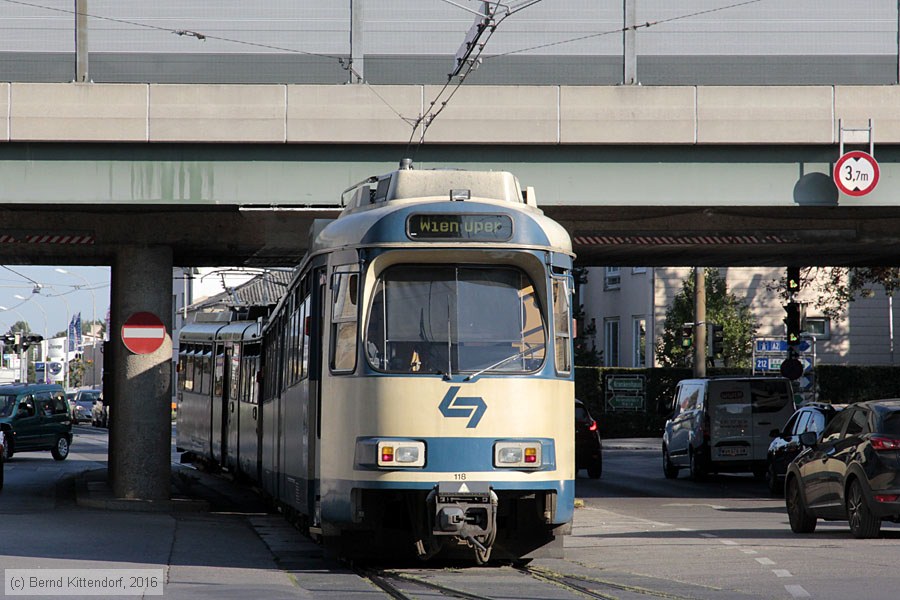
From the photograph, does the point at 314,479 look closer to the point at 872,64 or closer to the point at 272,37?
the point at 272,37

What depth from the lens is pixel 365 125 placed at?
19234 mm

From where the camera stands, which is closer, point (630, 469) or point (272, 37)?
point (272, 37)

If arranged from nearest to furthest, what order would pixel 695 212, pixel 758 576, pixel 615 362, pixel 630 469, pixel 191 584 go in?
1. pixel 191 584
2. pixel 758 576
3. pixel 695 212
4. pixel 630 469
5. pixel 615 362

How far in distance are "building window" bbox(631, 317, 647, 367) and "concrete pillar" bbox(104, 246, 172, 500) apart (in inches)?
1478

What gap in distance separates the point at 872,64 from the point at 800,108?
104 cm

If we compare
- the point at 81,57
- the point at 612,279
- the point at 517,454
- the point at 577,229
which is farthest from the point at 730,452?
the point at 612,279

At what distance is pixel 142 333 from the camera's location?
2195 cm

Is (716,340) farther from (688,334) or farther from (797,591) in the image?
(797,591)

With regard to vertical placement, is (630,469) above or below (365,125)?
below

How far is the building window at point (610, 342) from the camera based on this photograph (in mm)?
61656

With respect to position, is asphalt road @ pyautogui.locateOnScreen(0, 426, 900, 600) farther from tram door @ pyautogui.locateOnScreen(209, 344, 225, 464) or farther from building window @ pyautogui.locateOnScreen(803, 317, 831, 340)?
building window @ pyautogui.locateOnScreen(803, 317, 831, 340)

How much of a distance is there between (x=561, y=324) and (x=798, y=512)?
18.5 ft

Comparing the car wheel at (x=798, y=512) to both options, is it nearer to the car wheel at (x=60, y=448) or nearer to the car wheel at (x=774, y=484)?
the car wheel at (x=774, y=484)

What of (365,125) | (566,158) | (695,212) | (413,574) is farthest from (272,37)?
(413,574)
